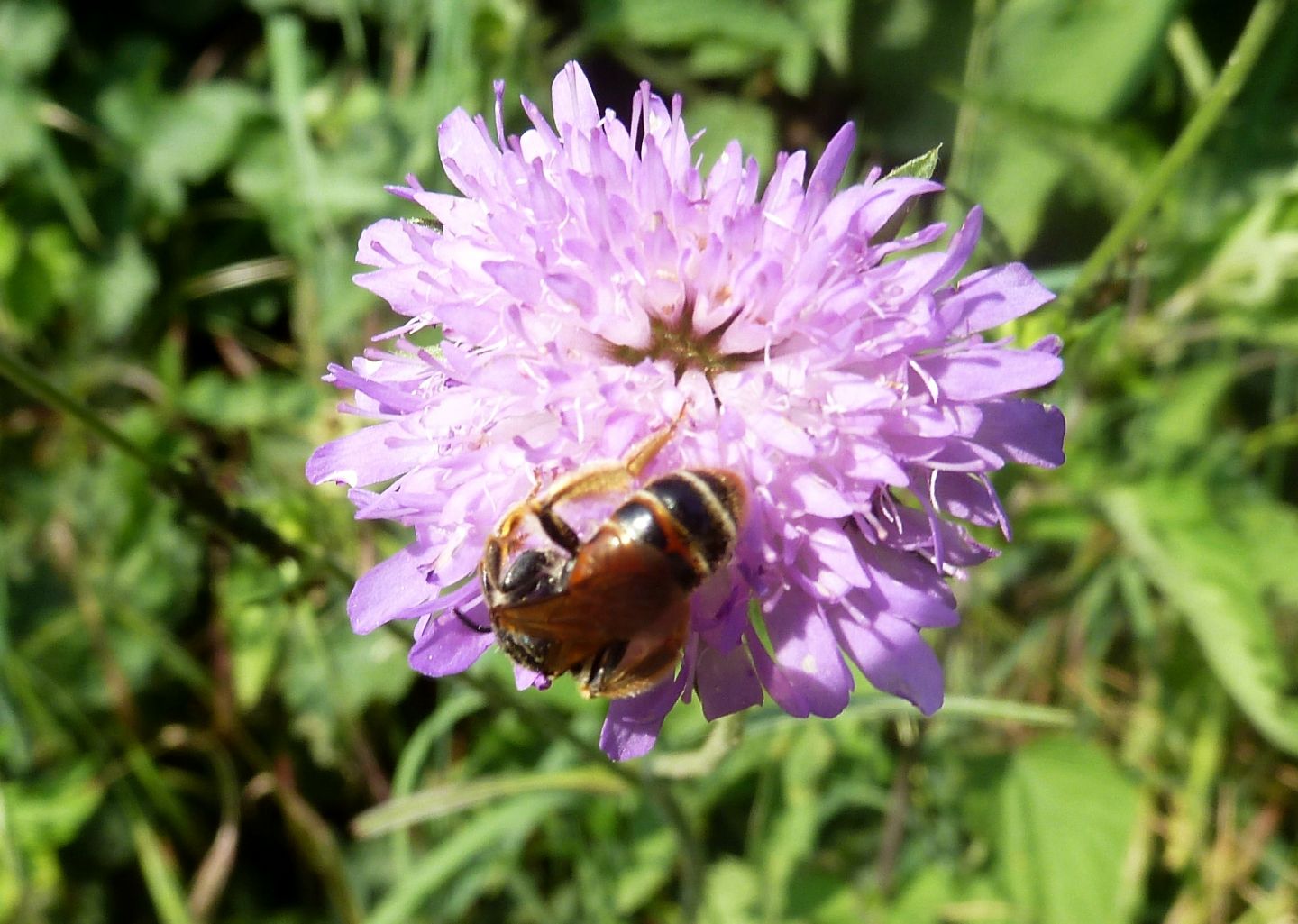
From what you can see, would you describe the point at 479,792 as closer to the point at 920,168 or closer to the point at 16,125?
the point at 920,168

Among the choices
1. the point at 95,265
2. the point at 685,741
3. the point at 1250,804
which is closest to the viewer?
the point at 685,741

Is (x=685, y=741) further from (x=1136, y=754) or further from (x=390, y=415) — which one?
(x=1136, y=754)

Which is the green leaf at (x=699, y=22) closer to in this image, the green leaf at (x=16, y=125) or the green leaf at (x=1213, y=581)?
the green leaf at (x=1213, y=581)

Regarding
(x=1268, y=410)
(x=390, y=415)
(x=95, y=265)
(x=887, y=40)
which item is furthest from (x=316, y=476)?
(x=1268, y=410)

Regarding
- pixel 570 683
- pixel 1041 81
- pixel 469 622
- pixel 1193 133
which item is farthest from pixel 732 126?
pixel 469 622

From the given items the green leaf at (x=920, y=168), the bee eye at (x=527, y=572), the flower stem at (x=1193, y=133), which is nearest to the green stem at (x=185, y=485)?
the bee eye at (x=527, y=572)

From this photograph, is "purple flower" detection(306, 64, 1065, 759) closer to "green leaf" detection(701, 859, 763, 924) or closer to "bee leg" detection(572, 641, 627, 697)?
"bee leg" detection(572, 641, 627, 697)

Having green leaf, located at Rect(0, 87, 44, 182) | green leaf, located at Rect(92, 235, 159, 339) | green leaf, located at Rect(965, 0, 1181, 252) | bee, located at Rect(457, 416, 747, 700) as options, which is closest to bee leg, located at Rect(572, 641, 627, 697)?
bee, located at Rect(457, 416, 747, 700)
